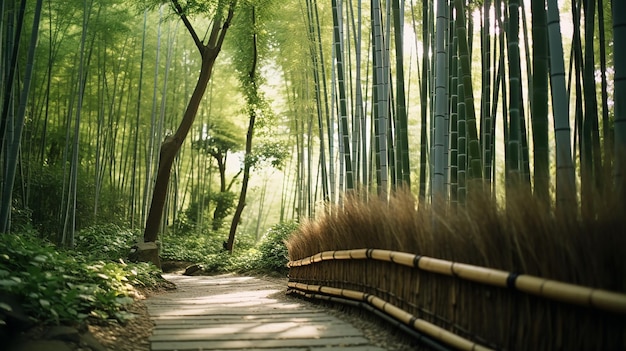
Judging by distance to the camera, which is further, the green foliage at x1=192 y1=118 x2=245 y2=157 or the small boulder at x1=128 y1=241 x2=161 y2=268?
the green foliage at x1=192 y1=118 x2=245 y2=157

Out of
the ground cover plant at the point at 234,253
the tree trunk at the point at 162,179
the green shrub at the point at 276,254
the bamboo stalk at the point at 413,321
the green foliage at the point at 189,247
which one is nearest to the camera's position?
the bamboo stalk at the point at 413,321

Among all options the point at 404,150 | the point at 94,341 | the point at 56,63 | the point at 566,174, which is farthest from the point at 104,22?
the point at 566,174

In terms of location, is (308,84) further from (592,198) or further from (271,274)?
(592,198)

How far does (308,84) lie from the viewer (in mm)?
8953

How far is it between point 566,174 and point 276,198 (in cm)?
2037

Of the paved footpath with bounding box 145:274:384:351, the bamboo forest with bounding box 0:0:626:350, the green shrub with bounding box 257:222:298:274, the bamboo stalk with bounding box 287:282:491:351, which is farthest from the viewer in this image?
the green shrub with bounding box 257:222:298:274

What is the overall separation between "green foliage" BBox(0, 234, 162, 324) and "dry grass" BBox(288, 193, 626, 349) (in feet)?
4.42

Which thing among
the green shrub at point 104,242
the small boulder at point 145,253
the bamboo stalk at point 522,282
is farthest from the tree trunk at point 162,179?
the bamboo stalk at point 522,282

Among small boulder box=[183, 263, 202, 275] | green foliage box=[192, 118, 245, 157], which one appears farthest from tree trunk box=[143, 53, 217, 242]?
green foliage box=[192, 118, 245, 157]

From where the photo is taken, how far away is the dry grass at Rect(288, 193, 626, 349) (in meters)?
1.28

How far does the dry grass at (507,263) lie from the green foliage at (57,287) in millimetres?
1347

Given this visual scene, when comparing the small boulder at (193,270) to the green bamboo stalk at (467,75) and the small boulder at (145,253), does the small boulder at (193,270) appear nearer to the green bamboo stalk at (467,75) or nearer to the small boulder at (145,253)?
the small boulder at (145,253)

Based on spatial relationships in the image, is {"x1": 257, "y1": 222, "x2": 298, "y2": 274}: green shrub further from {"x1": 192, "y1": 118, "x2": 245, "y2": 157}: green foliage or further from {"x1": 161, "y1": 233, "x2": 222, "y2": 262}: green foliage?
{"x1": 192, "y1": 118, "x2": 245, "y2": 157}: green foliage

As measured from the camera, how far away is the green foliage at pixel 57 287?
2014mm
